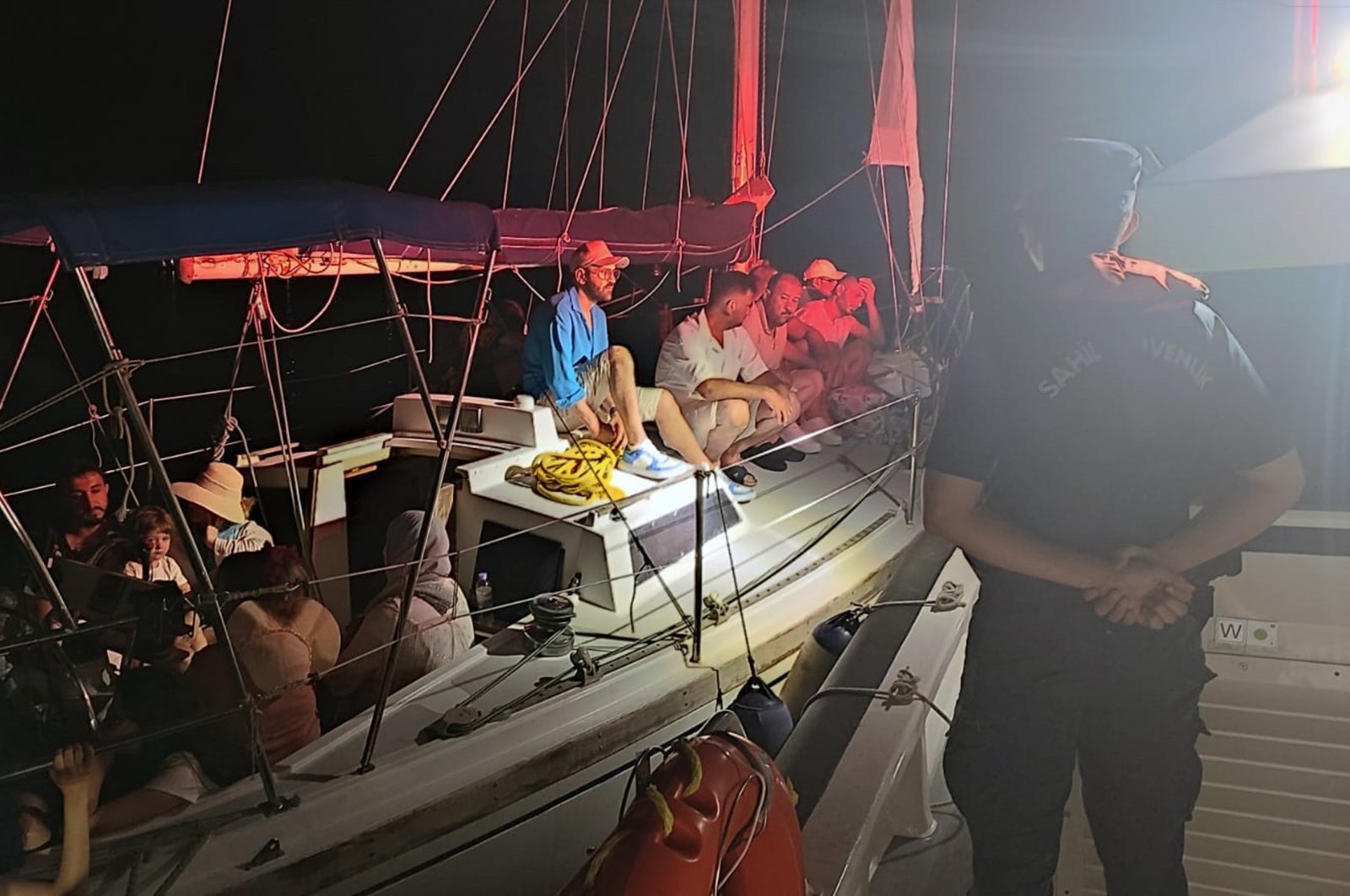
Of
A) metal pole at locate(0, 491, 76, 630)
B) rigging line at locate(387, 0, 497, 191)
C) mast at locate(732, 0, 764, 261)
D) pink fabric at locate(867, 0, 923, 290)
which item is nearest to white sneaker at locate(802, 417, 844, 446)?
pink fabric at locate(867, 0, 923, 290)

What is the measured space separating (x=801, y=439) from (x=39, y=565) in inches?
35.5

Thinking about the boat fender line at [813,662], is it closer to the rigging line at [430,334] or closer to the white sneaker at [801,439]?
the white sneaker at [801,439]

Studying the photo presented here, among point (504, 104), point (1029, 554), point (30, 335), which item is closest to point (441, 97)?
point (504, 104)

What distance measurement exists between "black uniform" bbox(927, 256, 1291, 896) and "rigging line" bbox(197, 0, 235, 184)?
79cm

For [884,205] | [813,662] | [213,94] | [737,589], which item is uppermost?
[213,94]

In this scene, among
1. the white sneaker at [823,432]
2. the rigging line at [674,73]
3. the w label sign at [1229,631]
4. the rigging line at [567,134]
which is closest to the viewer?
the rigging line at [567,134]

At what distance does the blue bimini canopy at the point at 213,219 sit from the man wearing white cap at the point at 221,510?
18cm

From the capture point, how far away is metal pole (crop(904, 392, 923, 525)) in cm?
141

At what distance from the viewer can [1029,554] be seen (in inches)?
47.8

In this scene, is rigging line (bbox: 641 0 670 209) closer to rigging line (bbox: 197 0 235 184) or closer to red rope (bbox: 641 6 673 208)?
red rope (bbox: 641 6 673 208)

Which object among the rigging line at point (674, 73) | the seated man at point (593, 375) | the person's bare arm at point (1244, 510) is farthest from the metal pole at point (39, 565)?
the person's bare arm at point (1244, 510)

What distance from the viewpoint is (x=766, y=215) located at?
1.36 meters

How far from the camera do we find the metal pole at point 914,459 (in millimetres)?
1410

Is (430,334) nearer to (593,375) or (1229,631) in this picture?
(593,375)
